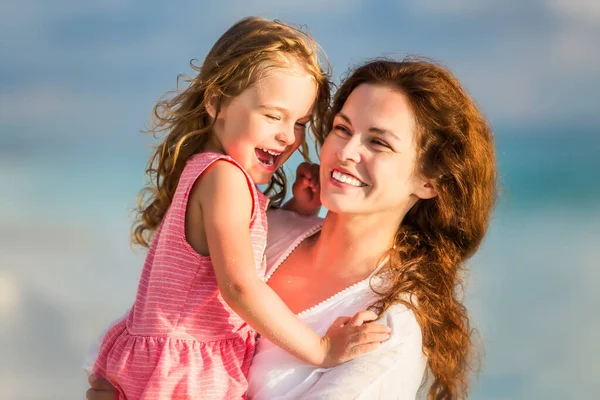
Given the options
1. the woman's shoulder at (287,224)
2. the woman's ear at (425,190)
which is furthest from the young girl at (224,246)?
the woman's ear at (425,190)

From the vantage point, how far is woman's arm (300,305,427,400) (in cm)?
254

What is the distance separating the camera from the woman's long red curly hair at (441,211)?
2869 mm

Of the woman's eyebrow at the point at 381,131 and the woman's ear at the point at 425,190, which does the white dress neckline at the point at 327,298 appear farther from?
the woman's eyebrow at the point at 381,131

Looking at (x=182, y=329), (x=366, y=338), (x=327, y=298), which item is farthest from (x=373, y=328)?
(x=182, y=329)

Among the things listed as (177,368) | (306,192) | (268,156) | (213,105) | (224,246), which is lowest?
(177,368)

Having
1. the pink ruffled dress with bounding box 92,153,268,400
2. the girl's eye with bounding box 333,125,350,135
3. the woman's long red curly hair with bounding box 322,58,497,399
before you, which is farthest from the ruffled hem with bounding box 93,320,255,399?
the girl's eye with bounding box 333,125,350,135

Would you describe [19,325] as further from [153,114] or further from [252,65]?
[252,65]

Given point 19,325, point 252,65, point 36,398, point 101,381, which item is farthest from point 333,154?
point 19,325

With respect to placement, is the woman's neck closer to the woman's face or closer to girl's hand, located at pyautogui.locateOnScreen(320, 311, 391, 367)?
the woman's face

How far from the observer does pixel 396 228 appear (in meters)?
3.07

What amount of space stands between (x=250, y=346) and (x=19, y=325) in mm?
4060

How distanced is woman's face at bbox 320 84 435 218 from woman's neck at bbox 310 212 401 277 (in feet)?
0.27

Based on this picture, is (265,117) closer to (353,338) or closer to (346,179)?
(346,179)

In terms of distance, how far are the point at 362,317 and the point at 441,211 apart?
0.61 meters
